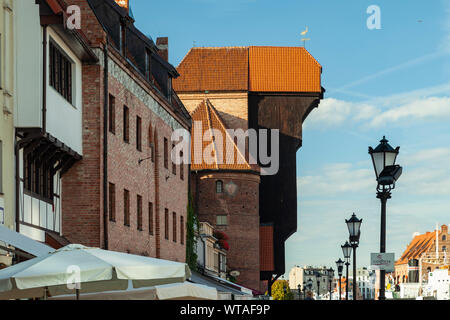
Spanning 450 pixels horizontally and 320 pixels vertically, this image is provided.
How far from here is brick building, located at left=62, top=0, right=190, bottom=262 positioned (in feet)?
90.0

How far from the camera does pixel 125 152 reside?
103ft

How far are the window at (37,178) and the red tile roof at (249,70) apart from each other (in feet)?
165

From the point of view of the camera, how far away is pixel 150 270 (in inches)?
563

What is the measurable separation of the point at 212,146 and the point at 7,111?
51027 mm

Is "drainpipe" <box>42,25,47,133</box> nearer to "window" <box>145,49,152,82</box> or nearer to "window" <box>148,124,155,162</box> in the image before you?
"window" <box>148,124,155,162</box>

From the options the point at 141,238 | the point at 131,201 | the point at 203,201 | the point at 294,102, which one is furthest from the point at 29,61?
the point at 294,102

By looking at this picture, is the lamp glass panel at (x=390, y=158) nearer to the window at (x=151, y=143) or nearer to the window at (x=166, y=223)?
the window at (x=151, y=143)

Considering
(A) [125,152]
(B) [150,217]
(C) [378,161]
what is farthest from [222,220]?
(C) [378,161]

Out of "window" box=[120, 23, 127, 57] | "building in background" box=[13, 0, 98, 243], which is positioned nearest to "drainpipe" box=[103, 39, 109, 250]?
"building in background" box=[13, 0, 98, 243]

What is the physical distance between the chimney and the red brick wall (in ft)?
64.4

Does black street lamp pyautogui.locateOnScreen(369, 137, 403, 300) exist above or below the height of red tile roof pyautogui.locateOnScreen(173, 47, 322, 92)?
below

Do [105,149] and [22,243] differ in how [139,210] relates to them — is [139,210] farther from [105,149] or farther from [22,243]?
[22,243]

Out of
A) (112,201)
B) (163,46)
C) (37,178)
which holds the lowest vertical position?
(112,201)
